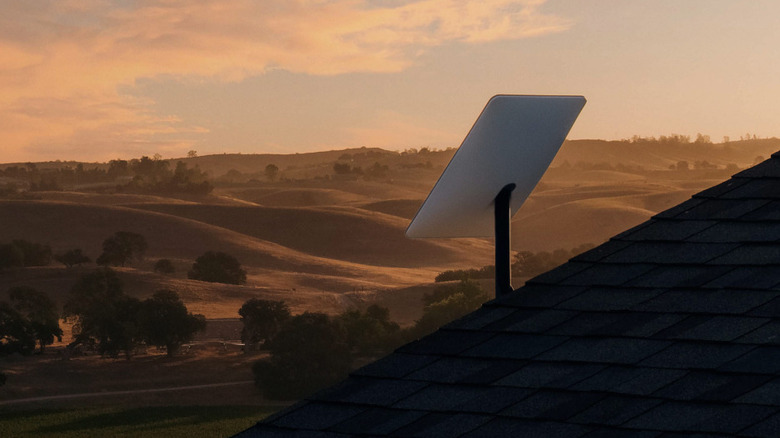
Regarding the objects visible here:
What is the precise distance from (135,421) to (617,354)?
44.4m

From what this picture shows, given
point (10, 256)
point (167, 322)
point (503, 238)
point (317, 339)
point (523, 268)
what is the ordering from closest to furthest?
point (503, 238) < point (317, 339) < point (167, 322) < point (10, 256) < point (523, 268)

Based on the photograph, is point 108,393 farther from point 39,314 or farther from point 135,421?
point 39,314

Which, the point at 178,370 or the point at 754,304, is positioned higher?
the point at 754,304

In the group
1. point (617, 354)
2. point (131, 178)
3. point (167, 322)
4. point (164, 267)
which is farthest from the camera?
point (131, 178)

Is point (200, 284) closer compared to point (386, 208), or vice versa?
point (200, 284)

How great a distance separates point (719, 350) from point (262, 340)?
204 feet

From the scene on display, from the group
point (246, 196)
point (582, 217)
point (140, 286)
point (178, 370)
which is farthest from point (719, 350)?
point (246, 196)

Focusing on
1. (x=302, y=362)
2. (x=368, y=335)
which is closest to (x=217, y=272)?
(x=368, y=335)

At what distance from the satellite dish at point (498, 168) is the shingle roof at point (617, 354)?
37.2 inches

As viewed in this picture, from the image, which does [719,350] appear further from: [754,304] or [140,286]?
[140,286]

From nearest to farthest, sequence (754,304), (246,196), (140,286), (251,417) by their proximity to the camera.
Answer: (754,304), (251,417), (140,286), (246,196)

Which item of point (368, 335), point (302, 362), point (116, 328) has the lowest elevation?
point (302, 362)

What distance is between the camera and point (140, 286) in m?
A: 79.4

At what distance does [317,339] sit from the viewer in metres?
52.3
